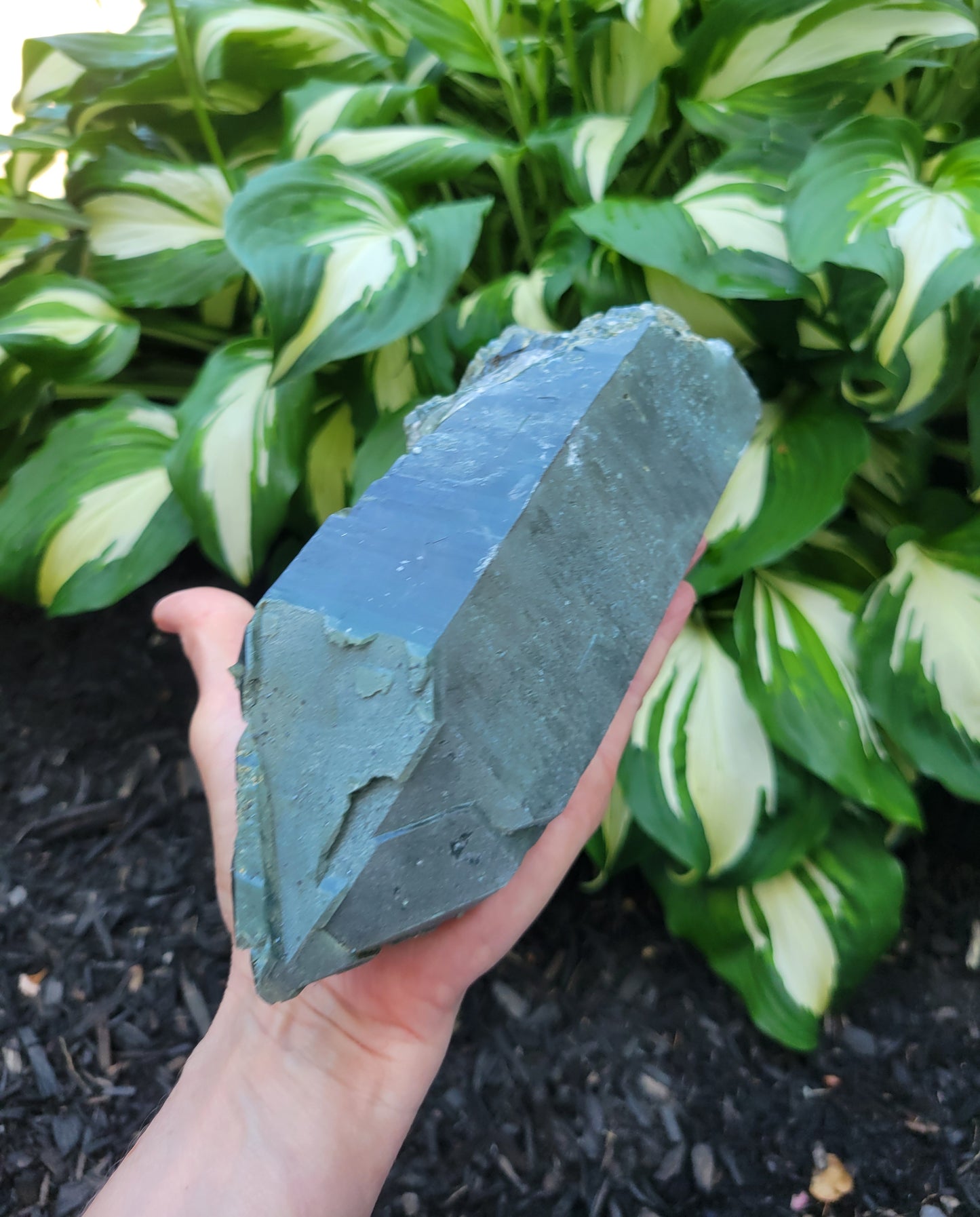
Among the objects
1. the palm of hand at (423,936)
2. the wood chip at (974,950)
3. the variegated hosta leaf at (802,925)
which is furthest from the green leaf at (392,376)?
the wood chip at (974,950)

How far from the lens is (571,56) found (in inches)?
38.5

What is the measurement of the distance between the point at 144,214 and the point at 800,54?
771 mm

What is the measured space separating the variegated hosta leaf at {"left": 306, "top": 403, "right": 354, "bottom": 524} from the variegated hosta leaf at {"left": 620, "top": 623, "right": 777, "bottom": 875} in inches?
17.6

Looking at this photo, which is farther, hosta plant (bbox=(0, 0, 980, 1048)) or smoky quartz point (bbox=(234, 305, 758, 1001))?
hosta plant (bbox=(0, 0, 980, 1048))

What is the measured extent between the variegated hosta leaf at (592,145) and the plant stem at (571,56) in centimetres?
8

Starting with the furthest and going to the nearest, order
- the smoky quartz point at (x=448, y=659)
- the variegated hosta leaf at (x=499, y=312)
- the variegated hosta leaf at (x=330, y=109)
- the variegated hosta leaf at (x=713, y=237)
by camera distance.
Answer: the variegated hosta leaf at (x=330, y=109)
the variegated hosta leaf at (x=499, y=312)
the variegated hosta leaf at (x=713, y=237)
the smoky quartz point at (x=448, y=659)

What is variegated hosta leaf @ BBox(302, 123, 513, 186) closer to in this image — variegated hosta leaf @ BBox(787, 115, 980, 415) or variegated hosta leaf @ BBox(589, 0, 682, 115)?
variegated hosta leaf @ BBox(589, 0, 682, 115)

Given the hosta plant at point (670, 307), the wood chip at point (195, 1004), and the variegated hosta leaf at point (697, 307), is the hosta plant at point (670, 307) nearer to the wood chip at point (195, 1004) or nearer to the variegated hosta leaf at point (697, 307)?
the variegated hosta leaf at point (697, 307)

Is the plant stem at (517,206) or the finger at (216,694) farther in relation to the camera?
the plant stem at (517,206)

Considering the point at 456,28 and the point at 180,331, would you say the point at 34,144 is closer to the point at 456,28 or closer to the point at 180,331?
the point at 180,331

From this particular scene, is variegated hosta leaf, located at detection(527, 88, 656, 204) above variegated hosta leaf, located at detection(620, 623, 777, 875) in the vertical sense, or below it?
above

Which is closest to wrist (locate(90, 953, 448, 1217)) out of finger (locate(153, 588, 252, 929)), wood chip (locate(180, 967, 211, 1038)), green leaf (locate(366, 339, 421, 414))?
finger (locate(153, 588, 252, 929))

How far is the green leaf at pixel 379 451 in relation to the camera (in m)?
0.88

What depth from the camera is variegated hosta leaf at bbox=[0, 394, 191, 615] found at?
0.96m
